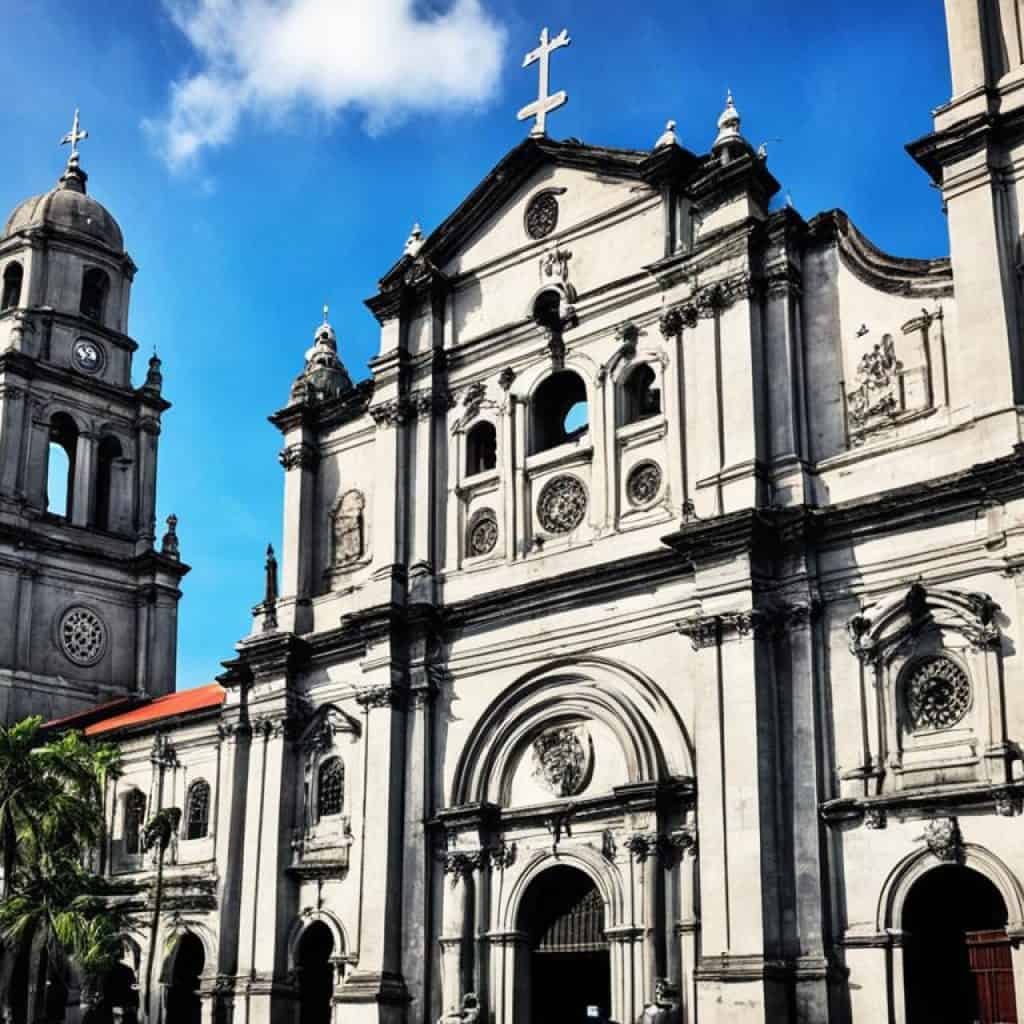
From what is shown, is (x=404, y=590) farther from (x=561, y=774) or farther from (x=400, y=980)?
(x=400, y=980)

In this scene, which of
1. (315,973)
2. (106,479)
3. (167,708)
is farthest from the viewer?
(106,479)

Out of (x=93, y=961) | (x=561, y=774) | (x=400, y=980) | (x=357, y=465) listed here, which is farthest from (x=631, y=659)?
(x=93, y=961)

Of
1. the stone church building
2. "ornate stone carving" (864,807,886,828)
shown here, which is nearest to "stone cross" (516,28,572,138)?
the stone church building

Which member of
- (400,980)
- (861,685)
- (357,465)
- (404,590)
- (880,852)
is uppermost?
(357,465)

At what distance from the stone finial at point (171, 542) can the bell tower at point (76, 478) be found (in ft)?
0.15

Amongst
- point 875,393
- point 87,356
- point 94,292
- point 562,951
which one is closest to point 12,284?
point 94,292

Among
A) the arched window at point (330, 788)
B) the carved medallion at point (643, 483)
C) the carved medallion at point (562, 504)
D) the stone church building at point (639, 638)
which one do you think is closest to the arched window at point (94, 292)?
the stone church building at point (639, 638)

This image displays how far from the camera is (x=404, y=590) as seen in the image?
32438 mm

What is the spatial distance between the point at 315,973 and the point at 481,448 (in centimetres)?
1150

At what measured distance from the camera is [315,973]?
32281 millimetres

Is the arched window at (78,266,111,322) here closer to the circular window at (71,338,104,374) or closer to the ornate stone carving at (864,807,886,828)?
the circular window at (71,338,104,374)

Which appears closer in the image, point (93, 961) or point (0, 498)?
point (93, 961)

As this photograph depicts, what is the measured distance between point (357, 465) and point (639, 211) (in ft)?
29.5

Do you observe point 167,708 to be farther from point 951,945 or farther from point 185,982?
point 951,945
